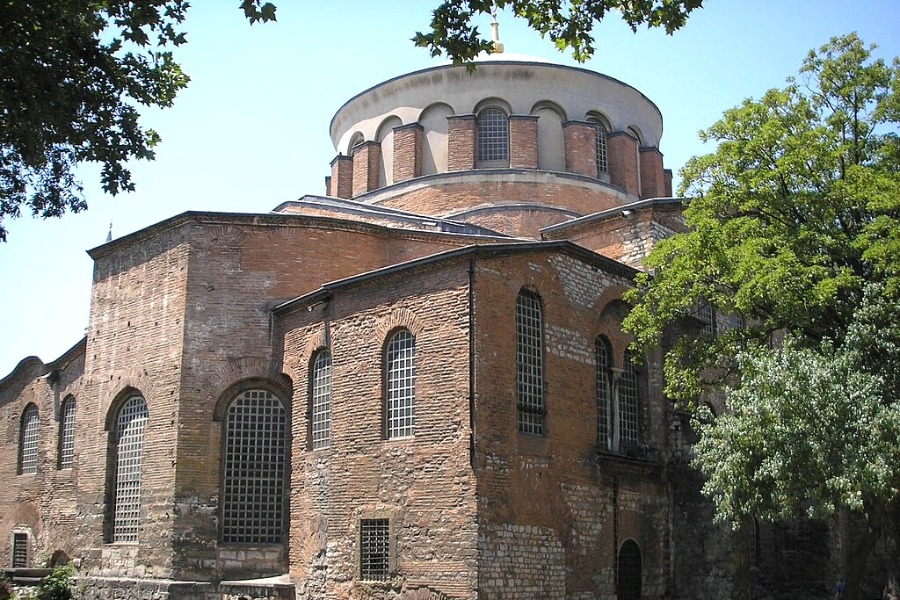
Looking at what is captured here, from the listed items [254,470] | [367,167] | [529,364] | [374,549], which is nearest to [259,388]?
[254,470]

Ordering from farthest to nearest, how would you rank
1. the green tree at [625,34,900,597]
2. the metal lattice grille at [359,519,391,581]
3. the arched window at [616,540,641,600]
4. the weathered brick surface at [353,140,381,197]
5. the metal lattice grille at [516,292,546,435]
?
the weathered brick surface at [353,140,381,197] → the arched window at [616,540,641,600] → the metal lattice grille at [516,292,546,435] → the metal lattice grille at [359,519,391,581] → the green tree at [625,34,900,597]

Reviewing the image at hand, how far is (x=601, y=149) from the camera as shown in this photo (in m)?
28.2

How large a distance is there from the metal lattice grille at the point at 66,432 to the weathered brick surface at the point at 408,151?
1045 cm

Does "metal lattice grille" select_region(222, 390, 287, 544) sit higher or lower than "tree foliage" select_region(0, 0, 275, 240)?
lower

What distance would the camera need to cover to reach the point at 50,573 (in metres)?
22.3

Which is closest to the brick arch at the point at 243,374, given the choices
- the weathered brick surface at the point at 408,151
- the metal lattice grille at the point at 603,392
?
the metal lattice grille at the point at 603,392

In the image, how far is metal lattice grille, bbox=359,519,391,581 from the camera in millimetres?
16734

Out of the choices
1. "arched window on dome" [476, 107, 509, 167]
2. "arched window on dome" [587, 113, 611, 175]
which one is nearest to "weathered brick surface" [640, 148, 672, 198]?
"arched window on dome" [587, 113, 611, 175]

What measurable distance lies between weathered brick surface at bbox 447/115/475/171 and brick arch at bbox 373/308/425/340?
9.88m

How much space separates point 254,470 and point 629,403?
7.61m

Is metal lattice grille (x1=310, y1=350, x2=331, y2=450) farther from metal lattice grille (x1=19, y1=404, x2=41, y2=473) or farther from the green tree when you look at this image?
metal lattice grille (x1=19, y1=404, x2=41, y2=473)

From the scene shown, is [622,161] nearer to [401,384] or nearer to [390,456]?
[401,384]

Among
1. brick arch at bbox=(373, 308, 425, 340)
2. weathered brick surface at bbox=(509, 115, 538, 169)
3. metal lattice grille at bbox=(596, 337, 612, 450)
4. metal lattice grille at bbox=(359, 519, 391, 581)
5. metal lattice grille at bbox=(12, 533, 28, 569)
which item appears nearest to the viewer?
metal lattice grille at bbox=(359, 519, 391, 581)

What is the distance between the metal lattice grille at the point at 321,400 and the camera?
18953mm
